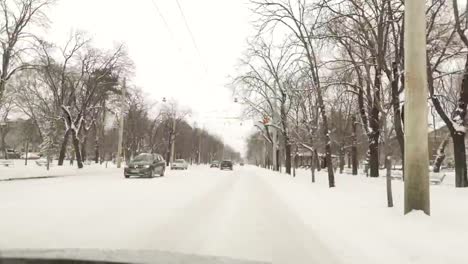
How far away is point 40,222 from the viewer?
9.72m

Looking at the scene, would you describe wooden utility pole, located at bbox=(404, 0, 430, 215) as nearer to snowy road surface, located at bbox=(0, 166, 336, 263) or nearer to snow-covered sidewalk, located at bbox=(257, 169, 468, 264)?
snow-covered sidewalk, located at bbox=(257, 169, 468, 264)

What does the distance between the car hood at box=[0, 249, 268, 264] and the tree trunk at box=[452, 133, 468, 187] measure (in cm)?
1872

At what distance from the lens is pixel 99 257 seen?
14.0 ft

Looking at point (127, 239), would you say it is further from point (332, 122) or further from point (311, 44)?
point (332, 122)

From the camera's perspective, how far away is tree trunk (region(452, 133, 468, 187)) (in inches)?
808

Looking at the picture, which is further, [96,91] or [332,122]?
[332,122]

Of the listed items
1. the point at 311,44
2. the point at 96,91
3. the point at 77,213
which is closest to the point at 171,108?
the point at 96,91

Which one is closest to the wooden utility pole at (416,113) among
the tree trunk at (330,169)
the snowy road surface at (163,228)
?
the snowy road surface at (163,228)

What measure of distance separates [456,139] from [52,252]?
19.9 metres

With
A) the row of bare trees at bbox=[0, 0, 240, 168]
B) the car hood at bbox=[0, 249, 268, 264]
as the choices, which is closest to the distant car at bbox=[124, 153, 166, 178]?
the row of bare trees at bbox=[0, 0, 240, 168]

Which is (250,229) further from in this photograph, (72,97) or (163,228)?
(72,97)

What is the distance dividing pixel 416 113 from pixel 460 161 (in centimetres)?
1256

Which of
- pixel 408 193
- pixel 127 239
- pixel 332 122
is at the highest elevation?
pixel 332 122

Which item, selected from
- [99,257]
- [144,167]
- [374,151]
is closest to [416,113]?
[99,257]
